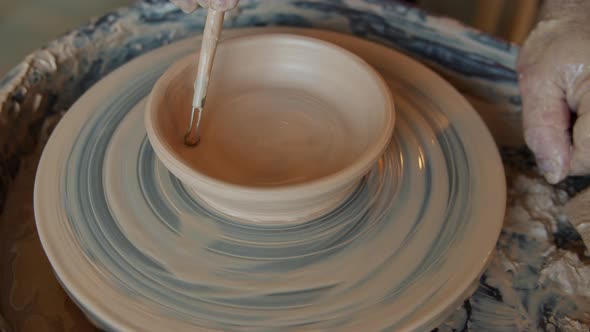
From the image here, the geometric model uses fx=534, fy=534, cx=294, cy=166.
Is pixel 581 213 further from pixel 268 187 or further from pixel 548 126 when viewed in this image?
pixel 268 187

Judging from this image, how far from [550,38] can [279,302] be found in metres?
0.82

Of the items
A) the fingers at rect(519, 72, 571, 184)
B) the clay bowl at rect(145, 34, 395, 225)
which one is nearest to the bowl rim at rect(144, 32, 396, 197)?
the clay bowl at rect(145, 34, 395, 225)

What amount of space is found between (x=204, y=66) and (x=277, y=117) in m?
0.22

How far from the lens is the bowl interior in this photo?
3.15 ft

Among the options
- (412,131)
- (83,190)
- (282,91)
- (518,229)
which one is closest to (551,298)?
(518,229)

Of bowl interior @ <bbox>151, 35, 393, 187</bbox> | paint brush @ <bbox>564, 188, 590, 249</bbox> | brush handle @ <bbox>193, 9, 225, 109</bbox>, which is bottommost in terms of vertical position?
paint brush @ <bbox>564, 188, 590, 249</bbox>

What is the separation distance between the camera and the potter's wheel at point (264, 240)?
30.1 inches

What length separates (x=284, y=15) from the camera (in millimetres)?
1410

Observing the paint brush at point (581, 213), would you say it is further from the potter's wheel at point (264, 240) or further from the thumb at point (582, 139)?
the potter's wheel at point (264, 240)

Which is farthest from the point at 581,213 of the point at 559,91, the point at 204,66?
the point at 204,66

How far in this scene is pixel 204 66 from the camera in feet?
3.01

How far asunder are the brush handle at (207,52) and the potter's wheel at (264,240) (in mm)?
145

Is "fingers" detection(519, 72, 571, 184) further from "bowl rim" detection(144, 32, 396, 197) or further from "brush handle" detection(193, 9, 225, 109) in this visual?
"brush handle" detection(193, 9, 225, 109)

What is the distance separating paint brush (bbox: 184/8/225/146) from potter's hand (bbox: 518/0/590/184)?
65 centimetres
